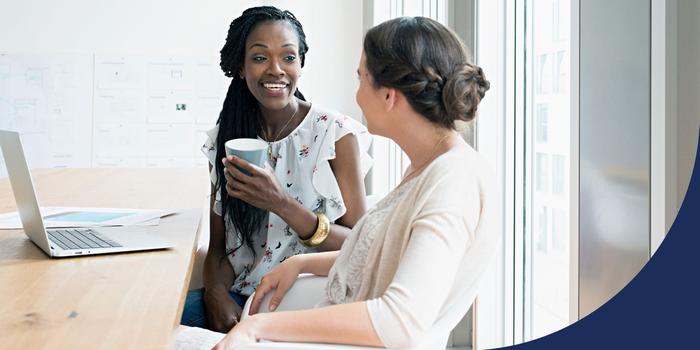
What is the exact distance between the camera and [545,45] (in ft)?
6.48

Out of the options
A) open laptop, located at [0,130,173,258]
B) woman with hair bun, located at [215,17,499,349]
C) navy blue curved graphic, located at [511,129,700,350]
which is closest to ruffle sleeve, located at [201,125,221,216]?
open laptop, located at [0,130,173,258]

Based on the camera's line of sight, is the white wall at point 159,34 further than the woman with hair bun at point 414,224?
Yes

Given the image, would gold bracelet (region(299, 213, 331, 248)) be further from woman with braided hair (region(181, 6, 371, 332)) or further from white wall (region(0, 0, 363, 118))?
white wall (region(0, 0, 363, 118))

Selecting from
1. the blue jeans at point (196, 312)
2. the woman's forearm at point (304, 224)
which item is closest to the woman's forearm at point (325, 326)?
the woman's forearm at point (304, 224)

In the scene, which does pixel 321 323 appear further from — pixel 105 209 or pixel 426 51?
pixel 105 209

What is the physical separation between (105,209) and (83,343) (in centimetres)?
121

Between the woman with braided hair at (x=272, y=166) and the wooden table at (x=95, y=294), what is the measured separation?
0.48ft

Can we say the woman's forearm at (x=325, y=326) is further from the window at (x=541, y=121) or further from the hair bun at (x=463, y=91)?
the window at (x=541, y=121)

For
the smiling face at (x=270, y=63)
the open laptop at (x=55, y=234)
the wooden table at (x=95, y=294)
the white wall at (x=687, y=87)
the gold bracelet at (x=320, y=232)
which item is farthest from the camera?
the smiling face at (x=270, y=63)

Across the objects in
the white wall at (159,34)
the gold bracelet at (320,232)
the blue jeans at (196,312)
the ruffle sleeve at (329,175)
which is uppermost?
the white wall at (159,34)

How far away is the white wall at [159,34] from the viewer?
438cm

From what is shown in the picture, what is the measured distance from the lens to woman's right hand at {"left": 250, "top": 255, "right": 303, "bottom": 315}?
5.24 feet

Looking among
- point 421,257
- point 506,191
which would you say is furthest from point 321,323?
point 506,191

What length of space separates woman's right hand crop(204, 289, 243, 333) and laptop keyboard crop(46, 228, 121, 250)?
38cm
